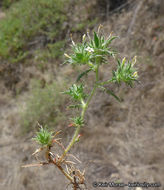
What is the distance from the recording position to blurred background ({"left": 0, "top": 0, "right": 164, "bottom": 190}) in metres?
3.36

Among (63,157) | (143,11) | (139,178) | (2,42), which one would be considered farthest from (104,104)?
(2,42)

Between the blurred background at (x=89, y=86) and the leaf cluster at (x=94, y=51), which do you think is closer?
the leaf cluster at (x=94, y=51)

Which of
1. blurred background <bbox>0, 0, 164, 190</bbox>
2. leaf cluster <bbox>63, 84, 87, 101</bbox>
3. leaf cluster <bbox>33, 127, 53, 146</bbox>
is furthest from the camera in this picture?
blurred background <bbox>0, 0, 164, 190</bbox>

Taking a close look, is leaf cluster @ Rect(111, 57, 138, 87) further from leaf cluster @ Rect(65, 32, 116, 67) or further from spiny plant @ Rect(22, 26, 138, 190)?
leaf cluster @ Rect(65, 32, 116, 67)

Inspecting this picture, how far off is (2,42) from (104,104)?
11.7ft

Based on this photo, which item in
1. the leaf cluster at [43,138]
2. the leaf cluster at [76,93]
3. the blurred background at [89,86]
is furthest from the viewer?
the blurred background at [89,86]

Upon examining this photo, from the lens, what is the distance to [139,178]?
3104mm

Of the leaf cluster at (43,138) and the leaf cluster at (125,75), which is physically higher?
the leaf cluster at (125,75)

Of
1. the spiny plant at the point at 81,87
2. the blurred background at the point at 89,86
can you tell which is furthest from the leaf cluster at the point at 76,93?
the blurred background at the point at 89,86

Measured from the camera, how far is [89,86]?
2.44 metres

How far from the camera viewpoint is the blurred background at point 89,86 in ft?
11.0

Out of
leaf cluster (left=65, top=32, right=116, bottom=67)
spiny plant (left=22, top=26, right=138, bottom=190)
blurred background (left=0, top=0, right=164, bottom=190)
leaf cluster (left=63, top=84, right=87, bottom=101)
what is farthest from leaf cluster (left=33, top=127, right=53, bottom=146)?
blurred background (left=0, top=0, right=164, bottom=190)

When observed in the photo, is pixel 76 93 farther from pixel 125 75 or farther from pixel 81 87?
pixel 125 75

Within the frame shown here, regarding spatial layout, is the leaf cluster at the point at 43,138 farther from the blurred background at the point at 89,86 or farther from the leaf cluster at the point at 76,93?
the blurred background at the point at 89,86
